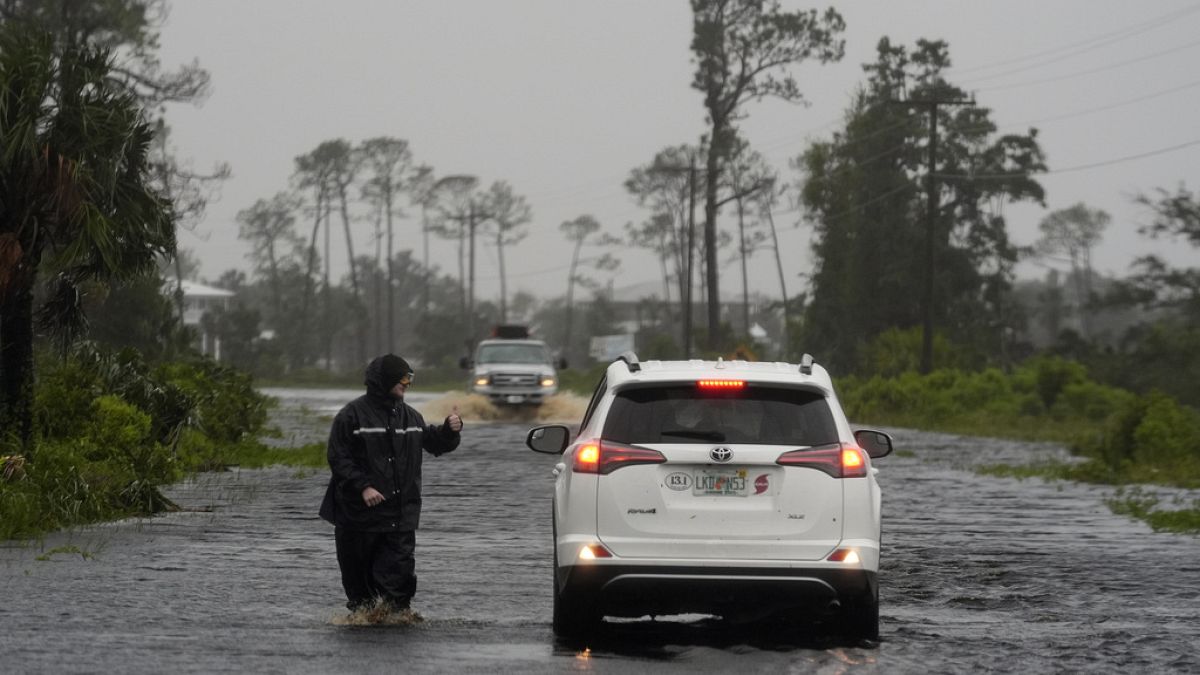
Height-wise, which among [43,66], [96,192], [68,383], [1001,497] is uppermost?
[43,66]

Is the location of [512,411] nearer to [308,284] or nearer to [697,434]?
[697,434]

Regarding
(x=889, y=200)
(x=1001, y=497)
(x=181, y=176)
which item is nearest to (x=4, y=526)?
(x=1001, y=497)

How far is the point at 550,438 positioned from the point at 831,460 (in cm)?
215

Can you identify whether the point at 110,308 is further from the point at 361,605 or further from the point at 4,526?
the point at 361,605

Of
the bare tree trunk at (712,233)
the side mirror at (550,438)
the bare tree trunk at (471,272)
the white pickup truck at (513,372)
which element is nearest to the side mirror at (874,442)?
the side mirror at (550,438)

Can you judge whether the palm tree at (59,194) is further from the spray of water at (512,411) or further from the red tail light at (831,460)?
the spray of water at (512,411)

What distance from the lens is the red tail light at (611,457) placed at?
980 centimetres

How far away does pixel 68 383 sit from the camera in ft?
74.5

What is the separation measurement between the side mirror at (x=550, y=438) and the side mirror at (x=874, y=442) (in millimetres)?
Answer: 1745

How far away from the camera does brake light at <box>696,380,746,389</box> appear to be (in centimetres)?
990

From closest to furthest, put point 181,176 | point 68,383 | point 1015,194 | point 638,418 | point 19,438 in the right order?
point 638,418 → point 19,438 → point 68,383 → point 181,176 → point 1015,194

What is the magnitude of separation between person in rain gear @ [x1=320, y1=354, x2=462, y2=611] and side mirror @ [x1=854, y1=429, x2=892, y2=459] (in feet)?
7.91

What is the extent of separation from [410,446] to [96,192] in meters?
11.8

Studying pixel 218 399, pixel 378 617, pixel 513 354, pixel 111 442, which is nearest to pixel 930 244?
pixel 513 354
